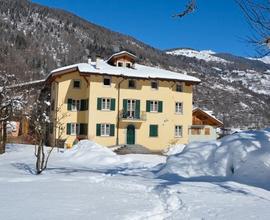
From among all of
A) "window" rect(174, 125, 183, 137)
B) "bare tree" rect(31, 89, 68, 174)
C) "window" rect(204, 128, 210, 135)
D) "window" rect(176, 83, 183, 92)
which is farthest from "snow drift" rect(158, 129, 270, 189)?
"window" rect(204, 128, 210, 135)

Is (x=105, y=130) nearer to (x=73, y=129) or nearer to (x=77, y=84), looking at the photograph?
(x=73, y=129)

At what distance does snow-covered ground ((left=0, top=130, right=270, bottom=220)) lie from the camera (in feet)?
26.8

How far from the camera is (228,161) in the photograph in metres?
13.9

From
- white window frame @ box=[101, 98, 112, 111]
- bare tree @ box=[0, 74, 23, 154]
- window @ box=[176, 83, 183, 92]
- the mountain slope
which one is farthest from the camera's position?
the mountain slope

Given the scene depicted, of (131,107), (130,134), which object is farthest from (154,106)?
(130,134)

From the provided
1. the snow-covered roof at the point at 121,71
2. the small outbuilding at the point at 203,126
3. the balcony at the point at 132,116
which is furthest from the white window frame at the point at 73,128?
the small outbuilding at the point at 203,126

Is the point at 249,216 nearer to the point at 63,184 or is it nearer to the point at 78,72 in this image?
the point at 63,184

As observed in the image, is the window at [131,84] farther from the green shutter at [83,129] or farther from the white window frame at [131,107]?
the green shutter at [83,129]

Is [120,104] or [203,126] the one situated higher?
[120,104]

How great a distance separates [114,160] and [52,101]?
68.0 ft

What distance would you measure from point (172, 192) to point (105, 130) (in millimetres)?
30787

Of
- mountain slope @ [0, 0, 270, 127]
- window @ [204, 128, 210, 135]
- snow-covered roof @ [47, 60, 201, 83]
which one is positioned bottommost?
window @ [204, 128, 210, 135]

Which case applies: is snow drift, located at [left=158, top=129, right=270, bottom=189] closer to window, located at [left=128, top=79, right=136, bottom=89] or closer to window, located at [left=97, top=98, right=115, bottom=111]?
window, located at [left=97, top=98, right=115, bottom=111]

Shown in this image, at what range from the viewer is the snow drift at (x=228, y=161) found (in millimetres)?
12391
